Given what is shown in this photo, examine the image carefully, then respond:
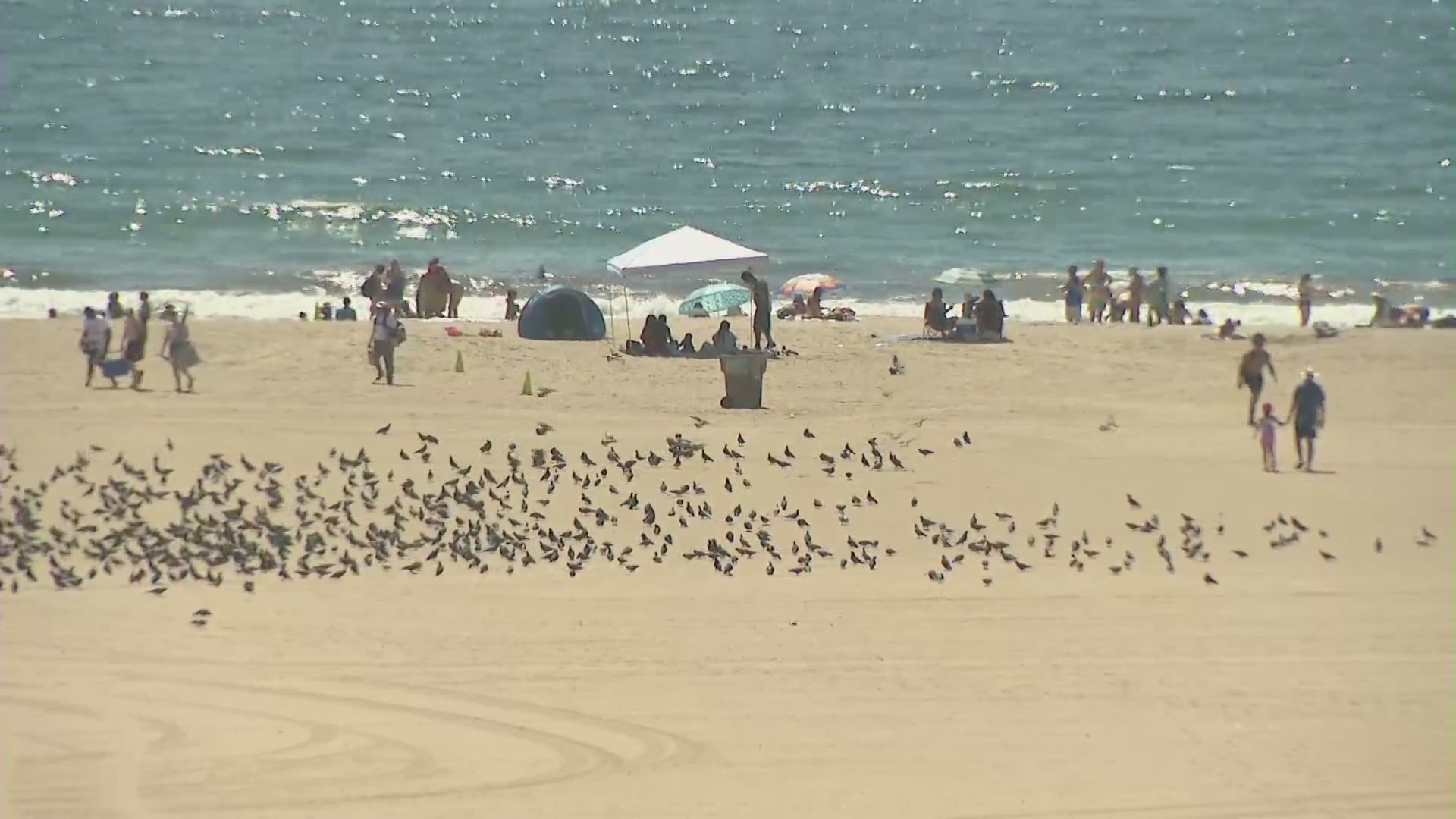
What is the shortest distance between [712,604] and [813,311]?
45.0ft

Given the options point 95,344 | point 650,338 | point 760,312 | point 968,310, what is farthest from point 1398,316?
point 95,344

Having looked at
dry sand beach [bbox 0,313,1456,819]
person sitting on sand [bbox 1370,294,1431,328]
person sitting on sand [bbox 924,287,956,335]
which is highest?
person sitting on sand [bbox 1370,294,1431,328]

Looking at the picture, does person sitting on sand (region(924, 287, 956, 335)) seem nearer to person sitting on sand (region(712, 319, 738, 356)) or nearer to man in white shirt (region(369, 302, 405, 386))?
person sitting on sand (region(712, 319, 738, 356))

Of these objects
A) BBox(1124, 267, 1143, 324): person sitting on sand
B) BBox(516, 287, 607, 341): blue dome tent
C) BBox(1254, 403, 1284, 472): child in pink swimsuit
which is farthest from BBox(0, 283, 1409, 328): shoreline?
BBox(1254, 403, 1284, 472): child in pink swimsuit

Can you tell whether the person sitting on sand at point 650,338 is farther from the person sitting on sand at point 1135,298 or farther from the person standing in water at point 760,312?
the person sitting on sand at point 1135,298

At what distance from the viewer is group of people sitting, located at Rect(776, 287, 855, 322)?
2584 centimetres

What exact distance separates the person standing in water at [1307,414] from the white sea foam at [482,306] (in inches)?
419

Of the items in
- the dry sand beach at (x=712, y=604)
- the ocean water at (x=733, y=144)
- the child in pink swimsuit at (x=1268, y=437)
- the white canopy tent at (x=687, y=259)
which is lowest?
the dry sand beach at (x=712, y=604)

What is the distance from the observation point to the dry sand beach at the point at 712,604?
10.4 m

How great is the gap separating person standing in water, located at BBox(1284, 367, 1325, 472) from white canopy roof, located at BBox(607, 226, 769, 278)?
621 cm

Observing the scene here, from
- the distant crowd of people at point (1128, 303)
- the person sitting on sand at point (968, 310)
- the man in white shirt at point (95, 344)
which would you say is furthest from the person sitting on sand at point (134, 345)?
the distant crowd of people at point (1128, 303)

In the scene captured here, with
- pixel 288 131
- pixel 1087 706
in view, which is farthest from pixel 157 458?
pixel 288 131

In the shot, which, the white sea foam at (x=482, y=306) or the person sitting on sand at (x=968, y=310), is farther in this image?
the white sea foam at (x=482, y=306)

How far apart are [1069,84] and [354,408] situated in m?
41.4
